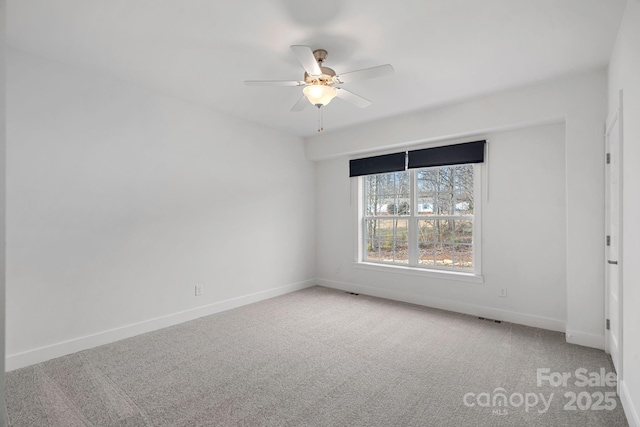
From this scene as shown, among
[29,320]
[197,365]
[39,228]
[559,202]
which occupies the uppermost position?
[559,202]

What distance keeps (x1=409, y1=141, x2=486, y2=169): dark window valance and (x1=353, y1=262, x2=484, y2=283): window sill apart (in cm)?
142

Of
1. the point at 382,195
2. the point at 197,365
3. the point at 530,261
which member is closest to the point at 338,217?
the point at 382,195

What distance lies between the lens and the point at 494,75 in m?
3.09

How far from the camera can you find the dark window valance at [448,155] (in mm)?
3904

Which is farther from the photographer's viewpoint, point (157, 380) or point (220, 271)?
point (220, 271)

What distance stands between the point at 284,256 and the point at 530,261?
3290mm

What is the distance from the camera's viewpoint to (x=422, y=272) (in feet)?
14.4

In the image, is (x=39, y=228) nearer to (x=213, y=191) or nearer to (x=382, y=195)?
(x=213, y=191)

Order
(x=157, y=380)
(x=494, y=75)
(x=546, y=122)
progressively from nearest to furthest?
(x=157, y=380), (x=494, y=75), (x=546, y=122)

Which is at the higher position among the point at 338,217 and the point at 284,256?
the point at 338,217

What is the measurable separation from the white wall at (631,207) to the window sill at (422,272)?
6.23ft

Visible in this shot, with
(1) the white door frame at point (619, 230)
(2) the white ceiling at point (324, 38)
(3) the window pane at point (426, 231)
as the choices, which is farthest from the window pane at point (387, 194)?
(1) the white door frame at point (619, 230)

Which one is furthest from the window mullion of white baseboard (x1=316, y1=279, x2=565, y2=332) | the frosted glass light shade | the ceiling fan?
the frosted glass light shade

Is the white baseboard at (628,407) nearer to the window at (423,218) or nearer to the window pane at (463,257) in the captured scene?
the window at (423,218)
